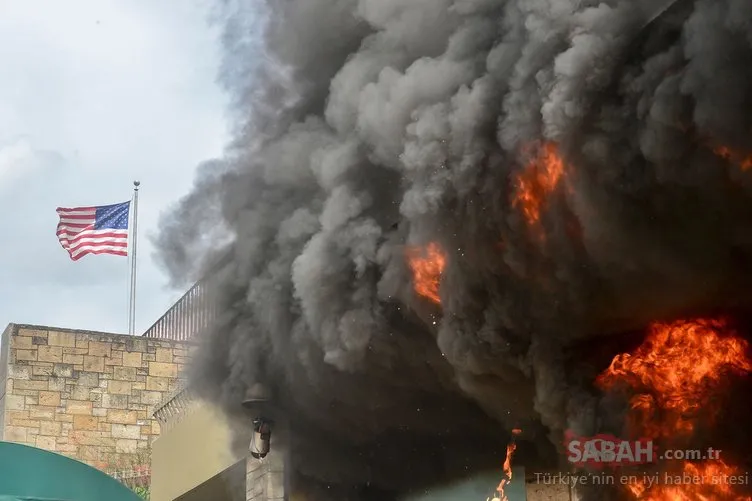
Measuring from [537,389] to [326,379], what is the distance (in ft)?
9.79

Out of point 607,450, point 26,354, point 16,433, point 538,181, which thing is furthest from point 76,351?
point 538,181

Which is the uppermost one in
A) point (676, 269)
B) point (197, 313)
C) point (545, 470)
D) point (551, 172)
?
point (197, 313)

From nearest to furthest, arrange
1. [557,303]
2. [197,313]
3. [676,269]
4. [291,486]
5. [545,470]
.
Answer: [676,269]
[557,303]
[545,470]
[291,486]
[197,313]

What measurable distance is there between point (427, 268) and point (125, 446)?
14551mm

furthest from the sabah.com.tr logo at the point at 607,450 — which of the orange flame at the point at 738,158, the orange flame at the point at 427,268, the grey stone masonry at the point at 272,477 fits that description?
the grey stone masonry at the point at 272,477

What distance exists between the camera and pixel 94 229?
86.9 feet

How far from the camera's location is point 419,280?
503 inches

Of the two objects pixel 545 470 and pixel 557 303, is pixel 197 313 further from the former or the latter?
pixel 557 303

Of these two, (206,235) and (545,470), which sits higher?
(206,235)

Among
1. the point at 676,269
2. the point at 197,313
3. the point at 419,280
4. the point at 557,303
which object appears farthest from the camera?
the point at 197,313

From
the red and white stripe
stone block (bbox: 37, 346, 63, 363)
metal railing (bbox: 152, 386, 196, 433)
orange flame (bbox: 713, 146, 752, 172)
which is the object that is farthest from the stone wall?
Answer: orange flame (bbox: 713, 146, 752, 172)

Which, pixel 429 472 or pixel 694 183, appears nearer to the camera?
pixel 694 183

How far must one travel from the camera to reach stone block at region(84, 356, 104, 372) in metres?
25.6

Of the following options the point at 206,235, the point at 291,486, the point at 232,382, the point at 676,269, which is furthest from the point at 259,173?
the point at 676,269
